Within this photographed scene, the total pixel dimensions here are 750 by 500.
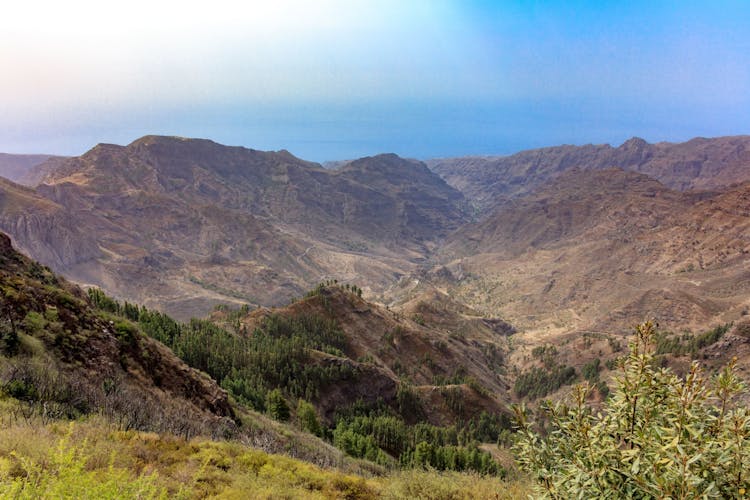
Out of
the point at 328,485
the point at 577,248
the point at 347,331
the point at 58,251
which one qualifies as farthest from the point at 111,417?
the point at 577,248

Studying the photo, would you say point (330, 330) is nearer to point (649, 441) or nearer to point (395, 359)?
point (395, 359)

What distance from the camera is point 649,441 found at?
4.98 m

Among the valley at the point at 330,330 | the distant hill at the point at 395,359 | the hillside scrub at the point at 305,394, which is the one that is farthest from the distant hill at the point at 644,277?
the hillside scrub at the point at 305,394

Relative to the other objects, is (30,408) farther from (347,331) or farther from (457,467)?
(347,331)

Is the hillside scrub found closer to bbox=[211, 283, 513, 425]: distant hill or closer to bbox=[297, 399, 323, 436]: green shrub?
bbox=[297, 399, 323, 436]: green shrub

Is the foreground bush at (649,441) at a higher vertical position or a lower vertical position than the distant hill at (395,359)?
higher

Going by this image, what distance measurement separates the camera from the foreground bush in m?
4.66

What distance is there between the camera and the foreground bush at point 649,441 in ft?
15.3

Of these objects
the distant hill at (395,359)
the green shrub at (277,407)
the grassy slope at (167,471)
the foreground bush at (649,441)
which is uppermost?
the foreground bush at (649,441)

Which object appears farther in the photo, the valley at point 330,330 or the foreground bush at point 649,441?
the valley at point 330,330

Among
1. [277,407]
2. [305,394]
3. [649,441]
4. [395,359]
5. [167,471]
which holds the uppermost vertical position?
[649,441]

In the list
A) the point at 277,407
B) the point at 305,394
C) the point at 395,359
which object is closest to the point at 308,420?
the point at 277,407

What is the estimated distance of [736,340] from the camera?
236 ft

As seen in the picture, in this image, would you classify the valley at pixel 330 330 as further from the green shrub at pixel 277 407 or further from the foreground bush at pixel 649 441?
the foreground bush at pixel 649 441
